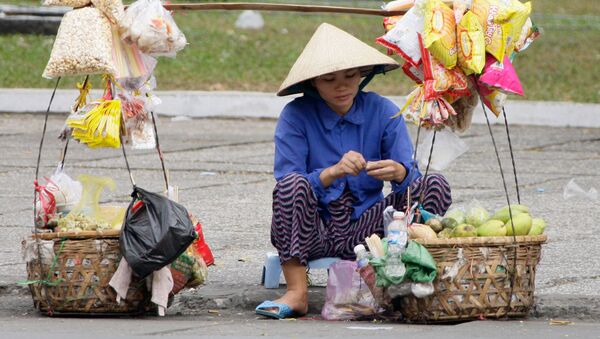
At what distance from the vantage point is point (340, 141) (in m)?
5.03

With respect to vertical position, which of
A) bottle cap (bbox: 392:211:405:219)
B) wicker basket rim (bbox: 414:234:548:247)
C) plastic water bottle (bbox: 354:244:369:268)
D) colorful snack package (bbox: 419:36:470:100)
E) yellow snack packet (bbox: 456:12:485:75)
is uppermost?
yellow snack packet (bbox: 456:12:485:75)

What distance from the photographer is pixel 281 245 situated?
4.84 metres

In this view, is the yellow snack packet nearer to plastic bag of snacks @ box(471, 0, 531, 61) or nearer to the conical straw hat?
plastic bag of snacks @ box(471, 0, 531, 61)

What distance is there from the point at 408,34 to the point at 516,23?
408 mm

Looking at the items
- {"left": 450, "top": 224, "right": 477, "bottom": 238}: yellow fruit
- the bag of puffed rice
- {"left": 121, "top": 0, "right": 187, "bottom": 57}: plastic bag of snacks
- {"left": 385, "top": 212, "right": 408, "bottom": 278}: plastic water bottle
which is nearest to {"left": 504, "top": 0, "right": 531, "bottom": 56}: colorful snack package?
{"left": 450, "top": 224, "right": 477, "bottom": 238}: yellow fruit

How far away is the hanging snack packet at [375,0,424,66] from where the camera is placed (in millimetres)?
4773

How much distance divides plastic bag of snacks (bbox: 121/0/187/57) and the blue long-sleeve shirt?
0.54 metres

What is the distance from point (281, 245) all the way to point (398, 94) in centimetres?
813

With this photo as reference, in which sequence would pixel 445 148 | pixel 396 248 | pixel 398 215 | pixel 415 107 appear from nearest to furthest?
pixel 396 248
pixel 398 215
pixel 415 107
pixel 445 148

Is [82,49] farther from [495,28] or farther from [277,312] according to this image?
[495,28]

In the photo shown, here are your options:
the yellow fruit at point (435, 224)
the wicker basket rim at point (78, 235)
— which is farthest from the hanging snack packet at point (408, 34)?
the wicker basket rim at point (78, 235)

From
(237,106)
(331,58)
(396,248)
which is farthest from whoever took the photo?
(237,106)

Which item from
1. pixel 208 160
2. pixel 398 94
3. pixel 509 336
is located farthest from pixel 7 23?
pixel 509 336

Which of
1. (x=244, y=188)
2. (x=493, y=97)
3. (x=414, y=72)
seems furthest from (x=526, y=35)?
(x=244, y=188)
